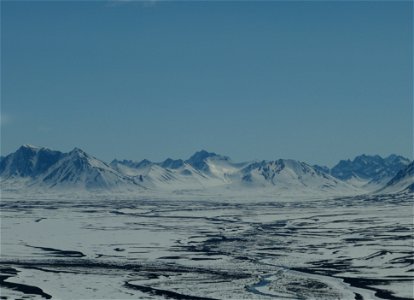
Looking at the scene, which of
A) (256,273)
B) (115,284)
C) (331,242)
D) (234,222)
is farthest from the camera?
(234,222)

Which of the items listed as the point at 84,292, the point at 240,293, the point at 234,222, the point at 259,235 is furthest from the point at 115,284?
the point at 234,222

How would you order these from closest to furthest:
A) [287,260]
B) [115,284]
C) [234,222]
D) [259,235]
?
[115,284], [287,260], [259,235], [234,222]

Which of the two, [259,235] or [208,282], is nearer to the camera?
[208,282]

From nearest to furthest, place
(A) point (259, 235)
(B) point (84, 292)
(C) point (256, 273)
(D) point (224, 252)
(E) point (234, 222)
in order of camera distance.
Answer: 1. (B) point (84, 292)
2. (C) point (256, 273)
3. (D) point (224, 252)
4. (A) point (259, 235)
5. (E) point (234, 222)

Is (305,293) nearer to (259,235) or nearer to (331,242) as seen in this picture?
(331,242)

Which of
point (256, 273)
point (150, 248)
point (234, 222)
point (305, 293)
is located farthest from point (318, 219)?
point (305, 293)

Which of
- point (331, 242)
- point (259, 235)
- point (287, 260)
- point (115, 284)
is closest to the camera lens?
point (115, 284)

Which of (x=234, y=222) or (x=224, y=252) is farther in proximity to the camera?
(x=234, y=222)

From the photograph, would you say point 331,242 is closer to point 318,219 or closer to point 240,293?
point 240,293
